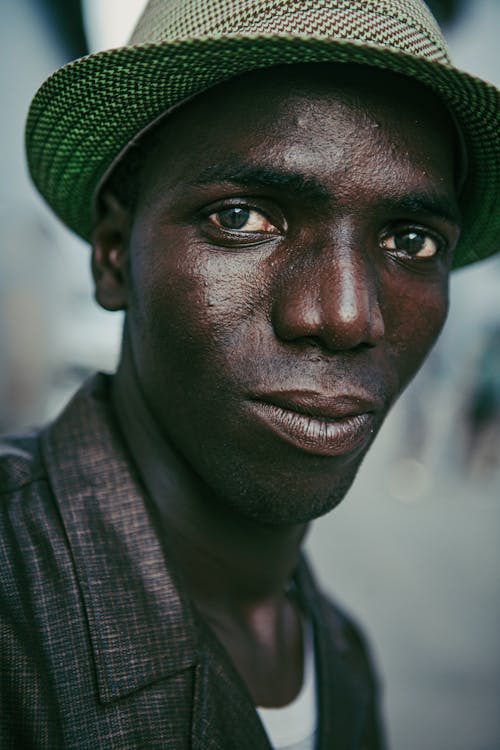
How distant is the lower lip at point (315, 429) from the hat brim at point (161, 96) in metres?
0.71

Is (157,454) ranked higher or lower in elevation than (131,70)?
lower

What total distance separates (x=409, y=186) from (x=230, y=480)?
78 cm

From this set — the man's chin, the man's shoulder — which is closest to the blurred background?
the man's shoulder

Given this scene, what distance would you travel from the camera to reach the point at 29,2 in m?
4.69

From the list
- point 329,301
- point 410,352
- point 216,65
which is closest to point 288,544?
point 410,352

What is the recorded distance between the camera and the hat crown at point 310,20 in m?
1.33

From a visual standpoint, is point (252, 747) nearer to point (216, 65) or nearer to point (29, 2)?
point (216, 65)

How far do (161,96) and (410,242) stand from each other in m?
0.68

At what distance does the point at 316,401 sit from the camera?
134cm

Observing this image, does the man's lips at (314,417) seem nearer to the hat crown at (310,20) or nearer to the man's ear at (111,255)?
the man's ear at (111,255)

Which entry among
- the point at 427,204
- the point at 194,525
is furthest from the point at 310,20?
the point at 194,525

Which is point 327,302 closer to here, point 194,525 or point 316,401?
point 316,401

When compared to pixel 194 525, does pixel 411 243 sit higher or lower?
higher

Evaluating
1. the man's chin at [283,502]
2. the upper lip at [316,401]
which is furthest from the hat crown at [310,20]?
the man's chin at [283,502]
